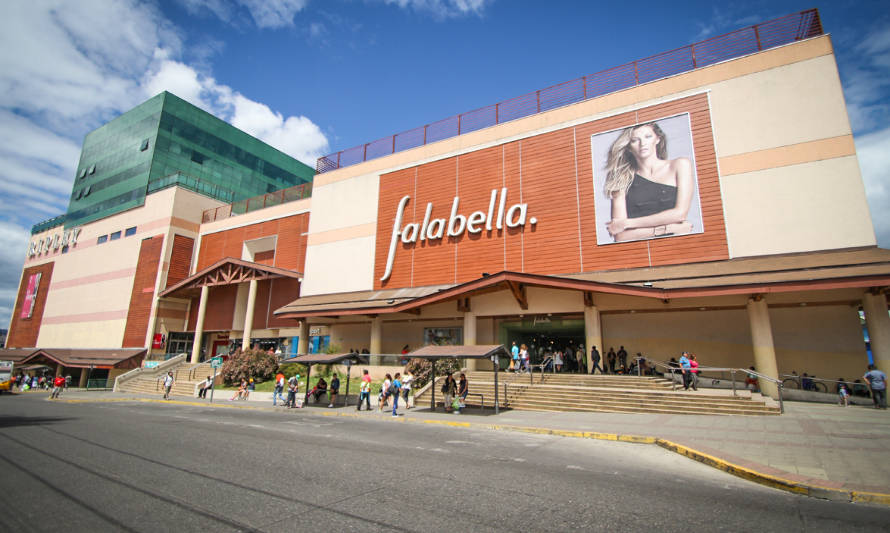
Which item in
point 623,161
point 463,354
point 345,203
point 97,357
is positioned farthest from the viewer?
Answer: point 97,357

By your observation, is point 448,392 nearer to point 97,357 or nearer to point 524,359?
point 524,359

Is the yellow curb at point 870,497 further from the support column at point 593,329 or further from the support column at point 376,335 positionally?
the support column at point 376,335

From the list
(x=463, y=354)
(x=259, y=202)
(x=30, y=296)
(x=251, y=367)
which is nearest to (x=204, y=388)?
(x=251, y=367)

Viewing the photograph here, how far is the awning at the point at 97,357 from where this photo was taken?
130 ft

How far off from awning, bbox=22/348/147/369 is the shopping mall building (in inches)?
54.2

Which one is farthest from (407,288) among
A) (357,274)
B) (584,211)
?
Result: (584,211)

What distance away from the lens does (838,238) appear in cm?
1873

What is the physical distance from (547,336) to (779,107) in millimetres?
18680

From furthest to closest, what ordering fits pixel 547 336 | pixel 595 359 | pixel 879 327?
pixel 547 336
pixel 595 359
pixel 879 327

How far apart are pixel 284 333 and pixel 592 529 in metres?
36.0

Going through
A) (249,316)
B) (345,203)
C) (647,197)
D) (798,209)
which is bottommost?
(249,316)

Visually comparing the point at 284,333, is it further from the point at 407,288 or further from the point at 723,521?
the point at 723,521

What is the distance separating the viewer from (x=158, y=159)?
2173 inches

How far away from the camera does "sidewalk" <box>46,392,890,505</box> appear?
7.14 metres
